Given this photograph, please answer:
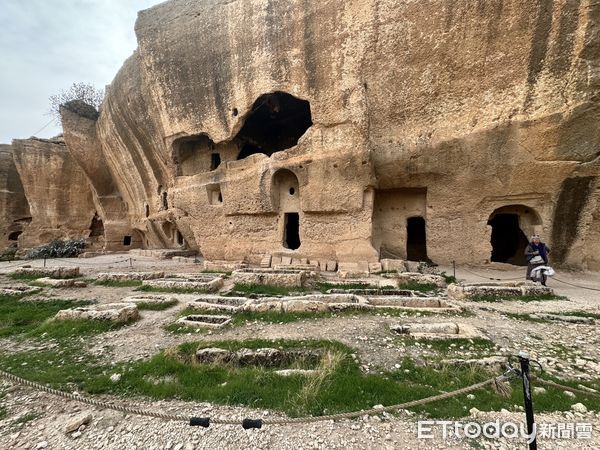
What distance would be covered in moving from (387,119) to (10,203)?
101ft

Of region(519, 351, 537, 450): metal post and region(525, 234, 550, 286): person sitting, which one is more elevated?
region(525, 234, 550, 286): person sitting

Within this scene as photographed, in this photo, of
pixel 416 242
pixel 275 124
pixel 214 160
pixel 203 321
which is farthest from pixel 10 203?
pixel 416 242

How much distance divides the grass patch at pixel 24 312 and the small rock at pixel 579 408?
8.42m

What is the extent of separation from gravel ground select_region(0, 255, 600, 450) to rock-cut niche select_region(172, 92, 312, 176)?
10.8 meters

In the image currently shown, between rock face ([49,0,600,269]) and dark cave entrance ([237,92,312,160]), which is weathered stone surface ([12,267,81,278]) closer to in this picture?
rock face ([49,0,600,269])

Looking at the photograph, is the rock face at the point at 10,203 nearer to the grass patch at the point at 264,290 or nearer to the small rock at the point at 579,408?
the grass patch at the point at 264,290

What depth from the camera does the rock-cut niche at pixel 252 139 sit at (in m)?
14.8

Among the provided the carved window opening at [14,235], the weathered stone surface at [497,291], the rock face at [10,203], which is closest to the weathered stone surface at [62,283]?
the weathered stone surface at [497,291]

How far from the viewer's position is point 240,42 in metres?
11.7

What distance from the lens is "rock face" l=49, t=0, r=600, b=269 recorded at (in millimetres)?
8789

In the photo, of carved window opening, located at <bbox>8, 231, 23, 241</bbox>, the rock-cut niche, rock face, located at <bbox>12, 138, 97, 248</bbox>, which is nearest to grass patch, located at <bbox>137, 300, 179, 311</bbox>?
the rock-cut niche

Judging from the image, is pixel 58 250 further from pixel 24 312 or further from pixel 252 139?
pixel 24 312

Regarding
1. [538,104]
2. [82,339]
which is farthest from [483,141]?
[82,339]

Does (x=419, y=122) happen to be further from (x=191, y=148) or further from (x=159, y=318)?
(x=191, y=148)
